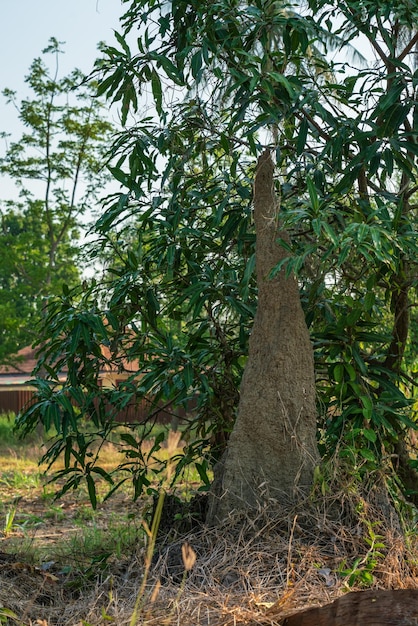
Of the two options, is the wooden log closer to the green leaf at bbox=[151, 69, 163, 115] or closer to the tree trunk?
the tree trunk

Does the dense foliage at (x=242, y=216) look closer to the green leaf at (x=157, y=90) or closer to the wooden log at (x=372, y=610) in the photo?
the green leaf at (x=157, y=90)

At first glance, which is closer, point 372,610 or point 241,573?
point 372,610

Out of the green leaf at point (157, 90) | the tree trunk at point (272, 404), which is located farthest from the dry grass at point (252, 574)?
the green leaf at point (157, 90)

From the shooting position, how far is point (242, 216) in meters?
4.32

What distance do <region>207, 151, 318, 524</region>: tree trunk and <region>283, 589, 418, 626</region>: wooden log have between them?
1.11 m

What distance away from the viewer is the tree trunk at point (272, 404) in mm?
3799

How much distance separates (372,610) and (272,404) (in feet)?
4.62

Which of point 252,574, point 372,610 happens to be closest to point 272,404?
point 252,574

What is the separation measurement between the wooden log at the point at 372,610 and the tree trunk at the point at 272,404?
111 cm

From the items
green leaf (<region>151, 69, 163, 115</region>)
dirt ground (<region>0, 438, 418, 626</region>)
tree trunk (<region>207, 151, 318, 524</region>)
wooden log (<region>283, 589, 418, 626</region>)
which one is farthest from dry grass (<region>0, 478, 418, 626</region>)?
green leaf (<region>151, 69, 163, 115</region>)

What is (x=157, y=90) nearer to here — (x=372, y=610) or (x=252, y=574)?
(x=252, y=574)

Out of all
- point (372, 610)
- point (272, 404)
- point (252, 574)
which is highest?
point (272, 404)

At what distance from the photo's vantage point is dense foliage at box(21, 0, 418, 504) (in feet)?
12.3

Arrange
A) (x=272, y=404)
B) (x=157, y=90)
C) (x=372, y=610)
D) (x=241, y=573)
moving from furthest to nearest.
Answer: (x=157, y=90)
(x=272, y=404)
(x=241, y=573)
(x=372, y=610)
